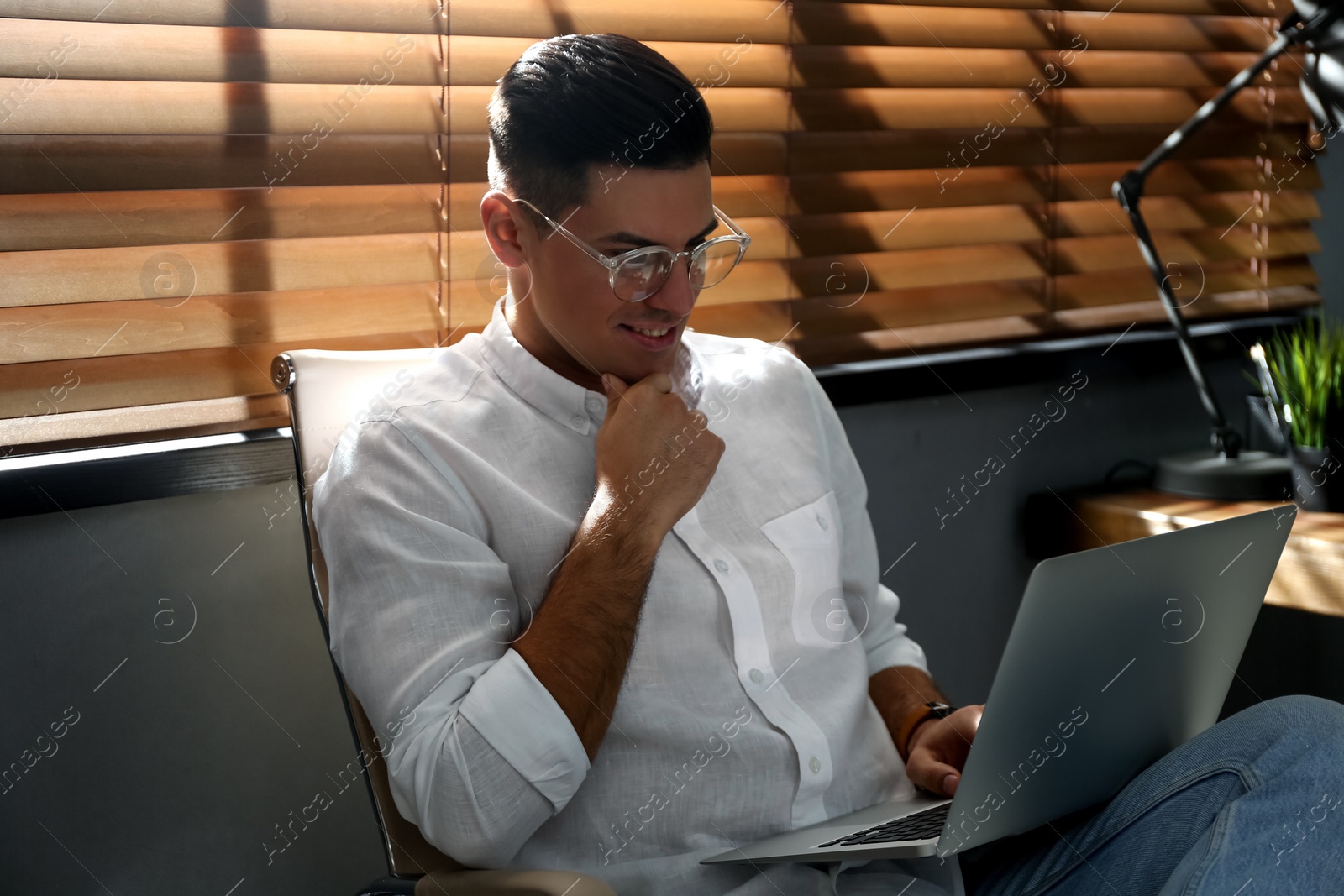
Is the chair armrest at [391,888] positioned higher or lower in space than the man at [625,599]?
lower

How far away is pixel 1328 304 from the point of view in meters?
2.54

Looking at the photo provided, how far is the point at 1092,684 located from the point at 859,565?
44cm

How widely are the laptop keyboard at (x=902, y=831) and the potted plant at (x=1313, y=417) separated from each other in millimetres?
1209

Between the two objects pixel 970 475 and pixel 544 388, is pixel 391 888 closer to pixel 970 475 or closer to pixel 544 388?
pixel 544 388

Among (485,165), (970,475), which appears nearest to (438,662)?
(485,165)

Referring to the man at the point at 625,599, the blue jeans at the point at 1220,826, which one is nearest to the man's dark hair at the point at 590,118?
the man at the point at 625,599

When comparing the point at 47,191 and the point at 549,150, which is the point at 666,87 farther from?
the point at 47,191

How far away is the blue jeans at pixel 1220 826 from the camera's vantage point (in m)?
0.92

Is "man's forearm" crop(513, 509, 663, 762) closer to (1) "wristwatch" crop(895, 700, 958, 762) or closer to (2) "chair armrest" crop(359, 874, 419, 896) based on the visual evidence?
(2) "chair armrest" crop(359, 874, 419, 896)

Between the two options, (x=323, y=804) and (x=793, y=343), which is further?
(x=793, y=343)

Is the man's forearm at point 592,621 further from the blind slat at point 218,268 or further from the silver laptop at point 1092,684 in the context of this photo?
the blind slat at point 218,268

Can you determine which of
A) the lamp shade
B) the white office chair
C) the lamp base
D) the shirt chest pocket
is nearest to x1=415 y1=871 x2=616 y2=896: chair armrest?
the white office chair

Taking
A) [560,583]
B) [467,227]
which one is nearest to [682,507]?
[560,583]

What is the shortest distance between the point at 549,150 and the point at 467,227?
1.44 ft
